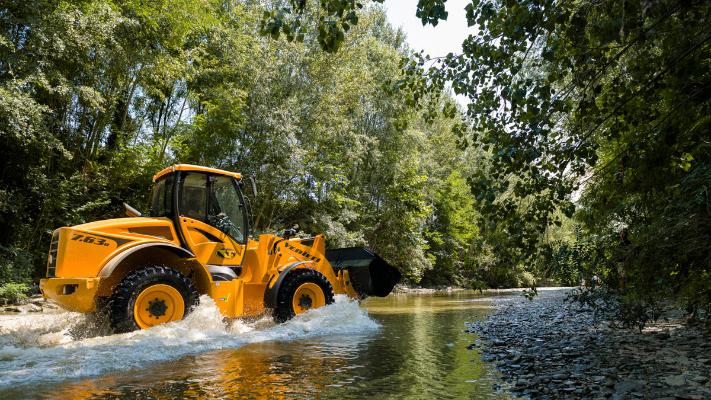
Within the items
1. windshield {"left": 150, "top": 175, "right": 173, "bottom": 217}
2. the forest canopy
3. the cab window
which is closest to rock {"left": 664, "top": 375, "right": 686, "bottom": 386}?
the forest canopy

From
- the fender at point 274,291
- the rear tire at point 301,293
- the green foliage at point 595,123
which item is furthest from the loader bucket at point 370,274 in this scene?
the green foliage at point 595,123

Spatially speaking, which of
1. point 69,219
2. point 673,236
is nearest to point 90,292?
point 673,236

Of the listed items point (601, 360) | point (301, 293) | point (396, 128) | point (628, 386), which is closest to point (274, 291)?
point (301, 293)

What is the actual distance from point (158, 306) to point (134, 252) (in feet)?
2.66

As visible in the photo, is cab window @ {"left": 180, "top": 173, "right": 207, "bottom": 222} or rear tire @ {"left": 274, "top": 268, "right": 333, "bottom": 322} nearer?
cab window @ {"left": 180, "top": 173, "right": 207, "bottom": 222}

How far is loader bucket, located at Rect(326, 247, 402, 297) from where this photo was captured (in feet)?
31.7

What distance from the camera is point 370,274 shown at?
965 cm

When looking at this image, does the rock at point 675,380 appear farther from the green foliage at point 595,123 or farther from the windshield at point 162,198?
the windshield at point 162,198

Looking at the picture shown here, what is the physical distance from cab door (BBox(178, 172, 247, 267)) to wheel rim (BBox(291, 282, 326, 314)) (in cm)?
114

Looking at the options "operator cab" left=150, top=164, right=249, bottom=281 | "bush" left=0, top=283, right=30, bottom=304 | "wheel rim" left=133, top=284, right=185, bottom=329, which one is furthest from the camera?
"bush" left=0, top=283, right=30, bottom=304

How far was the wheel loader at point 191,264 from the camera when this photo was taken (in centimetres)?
663

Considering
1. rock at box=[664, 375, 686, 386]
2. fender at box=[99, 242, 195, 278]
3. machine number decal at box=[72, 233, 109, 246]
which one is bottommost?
rock at box=[664, 375, 686, 386]

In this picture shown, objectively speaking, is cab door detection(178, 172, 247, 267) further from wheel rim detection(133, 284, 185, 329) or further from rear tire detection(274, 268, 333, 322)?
rear tire detection(274, 268, 333, 322)

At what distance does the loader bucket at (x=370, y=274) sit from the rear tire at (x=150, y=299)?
11.3 ft
